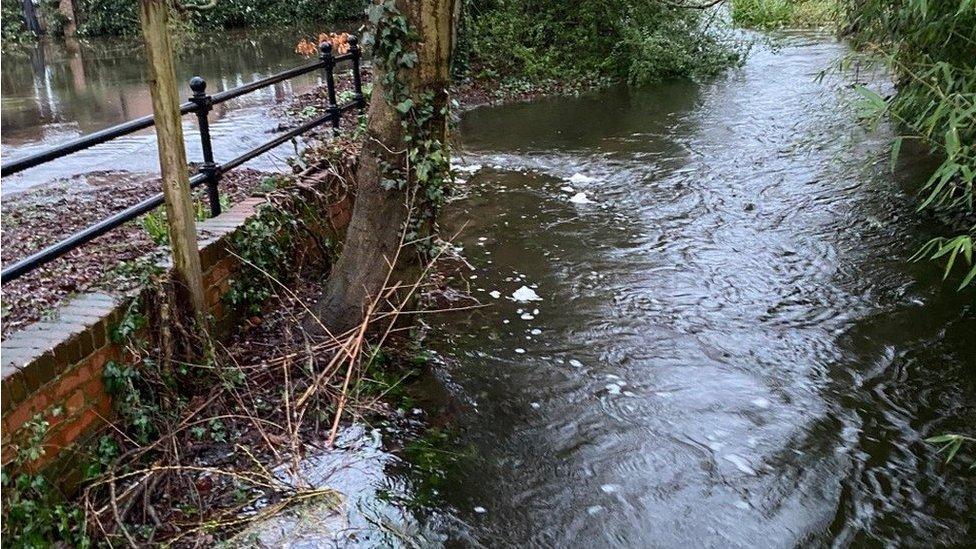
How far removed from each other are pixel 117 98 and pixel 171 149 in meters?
8.90

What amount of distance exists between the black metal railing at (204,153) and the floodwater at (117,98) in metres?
0.84

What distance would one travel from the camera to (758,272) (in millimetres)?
6539

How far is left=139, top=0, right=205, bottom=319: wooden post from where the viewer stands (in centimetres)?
386

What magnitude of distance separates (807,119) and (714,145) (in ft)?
5.56

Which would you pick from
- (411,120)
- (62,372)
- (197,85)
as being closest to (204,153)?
(197,85)

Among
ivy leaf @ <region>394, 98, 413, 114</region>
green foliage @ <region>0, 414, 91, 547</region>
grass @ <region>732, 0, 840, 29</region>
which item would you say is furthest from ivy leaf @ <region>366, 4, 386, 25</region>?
grass @ <region>732, 0, 840, 29</region>

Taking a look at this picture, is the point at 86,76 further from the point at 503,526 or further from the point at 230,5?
the point at 503,526

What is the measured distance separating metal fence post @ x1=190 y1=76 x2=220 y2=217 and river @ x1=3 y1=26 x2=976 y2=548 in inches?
68.1

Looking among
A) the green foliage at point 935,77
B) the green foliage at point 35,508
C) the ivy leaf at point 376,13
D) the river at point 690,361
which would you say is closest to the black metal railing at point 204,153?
the green foliage at point 35,508

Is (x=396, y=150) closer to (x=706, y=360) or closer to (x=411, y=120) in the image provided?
(x=411, y=120)

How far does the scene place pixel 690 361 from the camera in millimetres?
5121

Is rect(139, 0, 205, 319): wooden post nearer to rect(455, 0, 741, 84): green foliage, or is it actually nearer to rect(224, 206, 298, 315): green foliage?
rect(224, 206, 298, 315): green foliage

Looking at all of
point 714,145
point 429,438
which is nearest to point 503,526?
point 429,438

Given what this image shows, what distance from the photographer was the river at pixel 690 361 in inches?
147
